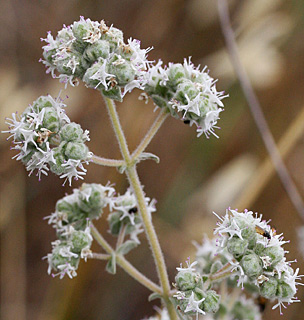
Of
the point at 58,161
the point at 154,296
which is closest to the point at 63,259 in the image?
the point at 154,296

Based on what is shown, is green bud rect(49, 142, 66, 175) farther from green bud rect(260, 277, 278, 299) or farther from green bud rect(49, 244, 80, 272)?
green bud rect(260, 277, 278, 299)

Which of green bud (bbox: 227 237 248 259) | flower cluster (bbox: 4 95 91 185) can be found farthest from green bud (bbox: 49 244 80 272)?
green bud (bbox: 227 237 248 259)

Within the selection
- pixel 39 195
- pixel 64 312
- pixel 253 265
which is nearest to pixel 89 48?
pixel 253 265

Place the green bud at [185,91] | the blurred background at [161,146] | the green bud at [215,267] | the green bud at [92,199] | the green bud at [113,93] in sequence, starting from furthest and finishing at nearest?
the blurred background at [161,146]
the green bud at [92,199]
the green bud at [215,267]
the green bud at [185,91]
the green bud at [113,93]

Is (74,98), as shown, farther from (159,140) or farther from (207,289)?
(207,289)

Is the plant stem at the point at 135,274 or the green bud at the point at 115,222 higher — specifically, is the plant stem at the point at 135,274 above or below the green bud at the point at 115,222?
below

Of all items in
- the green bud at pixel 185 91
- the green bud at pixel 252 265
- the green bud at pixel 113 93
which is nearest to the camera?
the green bud at pixel 252 265

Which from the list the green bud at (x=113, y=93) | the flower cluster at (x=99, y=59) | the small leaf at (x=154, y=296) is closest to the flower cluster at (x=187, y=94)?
the flower cluster at (x=99, y=59)

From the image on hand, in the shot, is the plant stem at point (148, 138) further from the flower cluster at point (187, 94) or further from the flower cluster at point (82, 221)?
the flower cluster at point (82, 221)
